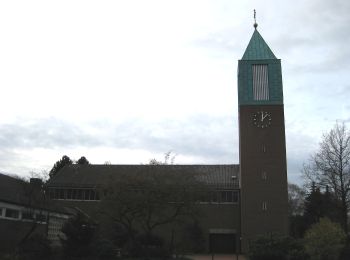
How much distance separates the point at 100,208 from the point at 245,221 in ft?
63.5

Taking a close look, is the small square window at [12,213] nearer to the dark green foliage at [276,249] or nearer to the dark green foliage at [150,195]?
the dark green foliage at [150,195]

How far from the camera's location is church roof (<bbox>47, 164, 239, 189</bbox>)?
57156 millimetres

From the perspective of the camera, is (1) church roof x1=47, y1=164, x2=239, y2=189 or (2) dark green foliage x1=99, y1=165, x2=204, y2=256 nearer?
(2) dark green foliage x1=99, y1=165, x2=204, y2=256

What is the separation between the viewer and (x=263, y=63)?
5525cm

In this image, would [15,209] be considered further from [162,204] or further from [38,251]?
[162,204]

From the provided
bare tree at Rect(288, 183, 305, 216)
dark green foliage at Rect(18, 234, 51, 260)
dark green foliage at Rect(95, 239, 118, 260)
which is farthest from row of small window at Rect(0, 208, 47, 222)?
bare tree at Rect(288, 183, 305, 216)

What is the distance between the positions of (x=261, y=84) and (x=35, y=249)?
104 ft

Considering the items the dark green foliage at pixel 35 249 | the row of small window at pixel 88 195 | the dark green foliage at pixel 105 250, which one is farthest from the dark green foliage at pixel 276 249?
the row of small window at pixel 88 195

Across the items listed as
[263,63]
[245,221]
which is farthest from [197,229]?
[263,63]

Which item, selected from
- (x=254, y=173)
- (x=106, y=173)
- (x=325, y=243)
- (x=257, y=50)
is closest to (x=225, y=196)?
(x=254, y=173)

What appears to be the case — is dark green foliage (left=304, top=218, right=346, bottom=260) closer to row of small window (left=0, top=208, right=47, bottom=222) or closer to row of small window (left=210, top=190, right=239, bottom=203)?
row of small window (left=0, top=208, right=47, bottom=222)

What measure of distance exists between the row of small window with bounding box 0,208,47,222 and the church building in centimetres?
1125

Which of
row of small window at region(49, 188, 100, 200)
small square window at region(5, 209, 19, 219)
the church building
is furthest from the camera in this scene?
row of small window at region(49, 188, 100, 200)

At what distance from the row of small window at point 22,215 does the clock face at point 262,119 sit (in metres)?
25.3
